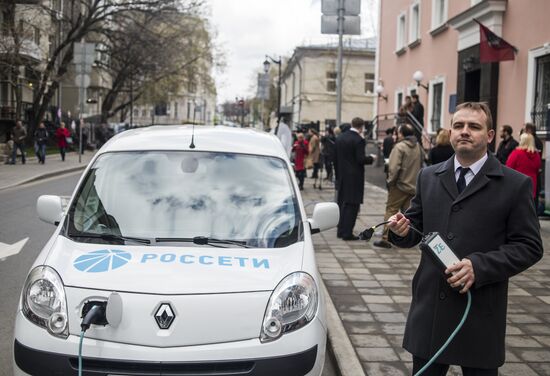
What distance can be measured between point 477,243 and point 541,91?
12.2 metres

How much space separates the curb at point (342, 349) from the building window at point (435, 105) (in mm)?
16501

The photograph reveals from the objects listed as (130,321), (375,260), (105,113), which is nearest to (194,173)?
(130,321)

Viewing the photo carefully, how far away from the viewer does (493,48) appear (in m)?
14.8

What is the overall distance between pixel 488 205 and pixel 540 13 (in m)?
12.2

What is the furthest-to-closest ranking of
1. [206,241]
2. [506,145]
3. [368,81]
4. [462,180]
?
[368,81] → [506,145] → [206,241] → [462,180]

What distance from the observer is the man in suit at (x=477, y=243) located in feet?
9.24

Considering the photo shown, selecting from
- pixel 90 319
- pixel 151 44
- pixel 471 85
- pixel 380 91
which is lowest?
pixel 90 319

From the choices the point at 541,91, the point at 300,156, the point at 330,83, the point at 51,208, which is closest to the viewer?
the point at 51,208

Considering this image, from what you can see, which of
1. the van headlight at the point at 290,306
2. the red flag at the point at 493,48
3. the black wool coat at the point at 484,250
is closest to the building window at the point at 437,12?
the red flag at the point at 493,48

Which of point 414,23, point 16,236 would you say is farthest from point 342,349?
point 414,23

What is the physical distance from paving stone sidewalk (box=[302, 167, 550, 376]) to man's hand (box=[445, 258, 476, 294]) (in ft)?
6.15

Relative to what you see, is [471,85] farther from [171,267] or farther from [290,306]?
[171,267]

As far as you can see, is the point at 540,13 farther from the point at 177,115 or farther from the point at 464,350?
the point at 177,115

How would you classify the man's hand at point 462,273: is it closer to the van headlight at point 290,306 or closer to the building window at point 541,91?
the van headlight at point 290,306
